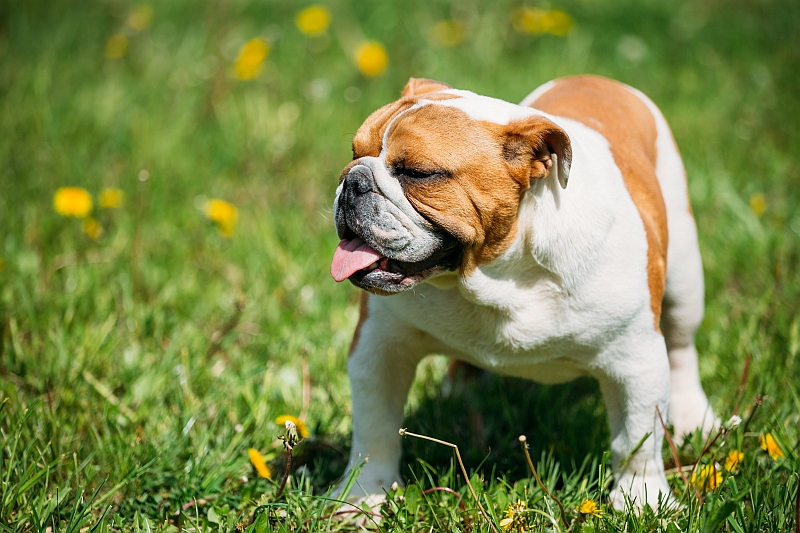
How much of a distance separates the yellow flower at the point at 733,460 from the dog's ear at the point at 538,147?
1.15 m

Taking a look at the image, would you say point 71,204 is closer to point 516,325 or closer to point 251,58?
point 251,58

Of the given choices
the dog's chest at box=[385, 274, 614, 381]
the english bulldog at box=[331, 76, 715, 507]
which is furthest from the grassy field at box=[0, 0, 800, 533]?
the dog's chest at box=[385, 274, 614, 381]

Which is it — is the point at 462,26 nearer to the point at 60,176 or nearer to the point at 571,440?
the point at 60,176

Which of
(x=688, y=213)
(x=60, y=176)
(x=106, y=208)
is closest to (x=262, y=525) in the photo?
(x=688, y=213)

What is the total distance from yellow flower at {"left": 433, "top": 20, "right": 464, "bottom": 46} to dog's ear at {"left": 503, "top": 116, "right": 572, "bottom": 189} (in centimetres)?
452

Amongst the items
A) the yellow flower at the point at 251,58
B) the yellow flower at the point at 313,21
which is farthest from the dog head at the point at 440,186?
the yellow flower at the point at 313,21

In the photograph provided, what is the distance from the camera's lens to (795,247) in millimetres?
4270

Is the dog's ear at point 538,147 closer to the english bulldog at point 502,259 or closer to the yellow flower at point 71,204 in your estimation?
the english bulldog at point 502,259

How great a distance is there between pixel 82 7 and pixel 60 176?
127 inches

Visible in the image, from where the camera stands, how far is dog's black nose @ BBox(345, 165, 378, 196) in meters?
2.40

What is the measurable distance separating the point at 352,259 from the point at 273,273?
6.22ft

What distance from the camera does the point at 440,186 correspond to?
2.35m

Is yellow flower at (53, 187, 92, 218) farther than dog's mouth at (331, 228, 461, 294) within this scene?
Yes

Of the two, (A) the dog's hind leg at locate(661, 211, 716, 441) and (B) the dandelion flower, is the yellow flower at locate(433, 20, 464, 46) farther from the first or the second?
(A) the dog's hind leg at locate(661, 211, 716, 441)
